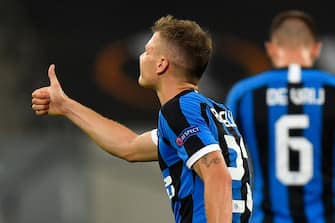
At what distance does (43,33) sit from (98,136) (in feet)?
18.4

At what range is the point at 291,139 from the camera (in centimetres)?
682

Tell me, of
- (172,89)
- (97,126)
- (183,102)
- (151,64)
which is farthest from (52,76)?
(183,102)

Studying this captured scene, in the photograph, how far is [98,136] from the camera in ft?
18.8

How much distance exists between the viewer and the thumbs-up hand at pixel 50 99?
18.4 feet

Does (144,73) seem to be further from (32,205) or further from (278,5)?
(278,5)

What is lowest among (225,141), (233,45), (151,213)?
(151,213)

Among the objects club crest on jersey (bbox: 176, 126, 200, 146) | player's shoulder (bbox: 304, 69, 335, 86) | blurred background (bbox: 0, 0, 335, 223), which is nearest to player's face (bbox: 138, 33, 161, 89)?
club crest on jersey (bbox: 176, 126, 200, 146)

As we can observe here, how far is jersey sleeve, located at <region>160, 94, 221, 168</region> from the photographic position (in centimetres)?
486

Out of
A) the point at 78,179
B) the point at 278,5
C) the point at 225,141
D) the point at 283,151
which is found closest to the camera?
the point at 225,141

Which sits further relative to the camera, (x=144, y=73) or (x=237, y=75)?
(x=237, y=75)

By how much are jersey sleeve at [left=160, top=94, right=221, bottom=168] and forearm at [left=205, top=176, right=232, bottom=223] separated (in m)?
0.13

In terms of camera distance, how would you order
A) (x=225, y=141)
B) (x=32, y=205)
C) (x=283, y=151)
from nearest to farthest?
(x=225, y=141) → (x=283, y=151) → (x=32, y=205)

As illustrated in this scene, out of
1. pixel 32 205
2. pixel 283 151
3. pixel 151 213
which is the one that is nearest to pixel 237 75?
pixel 151 213

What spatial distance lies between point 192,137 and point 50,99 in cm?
100
